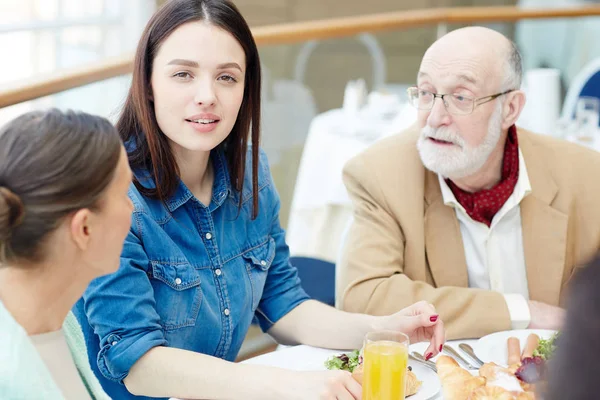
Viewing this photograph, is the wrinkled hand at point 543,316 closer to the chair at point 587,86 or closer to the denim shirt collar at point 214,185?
the denim shirt collar at point 214,185

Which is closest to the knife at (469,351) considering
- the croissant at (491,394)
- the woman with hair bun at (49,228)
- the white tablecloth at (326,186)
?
the croissant at (491,394)

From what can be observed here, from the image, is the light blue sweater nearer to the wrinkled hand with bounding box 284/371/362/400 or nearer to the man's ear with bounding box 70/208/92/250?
the man's ear with bounding box 70/208/92/250

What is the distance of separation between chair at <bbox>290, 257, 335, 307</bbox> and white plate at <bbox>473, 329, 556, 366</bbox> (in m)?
1.18

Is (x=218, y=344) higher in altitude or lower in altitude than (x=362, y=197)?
lower

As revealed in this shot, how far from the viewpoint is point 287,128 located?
4805 mm

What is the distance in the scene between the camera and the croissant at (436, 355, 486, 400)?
5.06 ft

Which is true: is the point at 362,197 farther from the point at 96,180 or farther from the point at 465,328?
the point at 96,180

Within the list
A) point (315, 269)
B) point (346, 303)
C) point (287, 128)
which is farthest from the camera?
point (287, 128)

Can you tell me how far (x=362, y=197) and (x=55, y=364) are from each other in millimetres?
1156

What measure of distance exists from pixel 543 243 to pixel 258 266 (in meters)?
0.83

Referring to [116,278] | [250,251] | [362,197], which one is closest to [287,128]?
[362,197]

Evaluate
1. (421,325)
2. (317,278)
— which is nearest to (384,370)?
(421,325)

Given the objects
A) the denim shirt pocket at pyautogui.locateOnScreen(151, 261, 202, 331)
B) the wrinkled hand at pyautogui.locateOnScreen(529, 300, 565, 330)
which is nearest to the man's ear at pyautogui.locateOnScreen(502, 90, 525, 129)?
the wrinkled hand at pyautogui.locateOnScreen(529, 300, 565, 330)

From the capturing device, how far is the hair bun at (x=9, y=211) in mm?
1234
